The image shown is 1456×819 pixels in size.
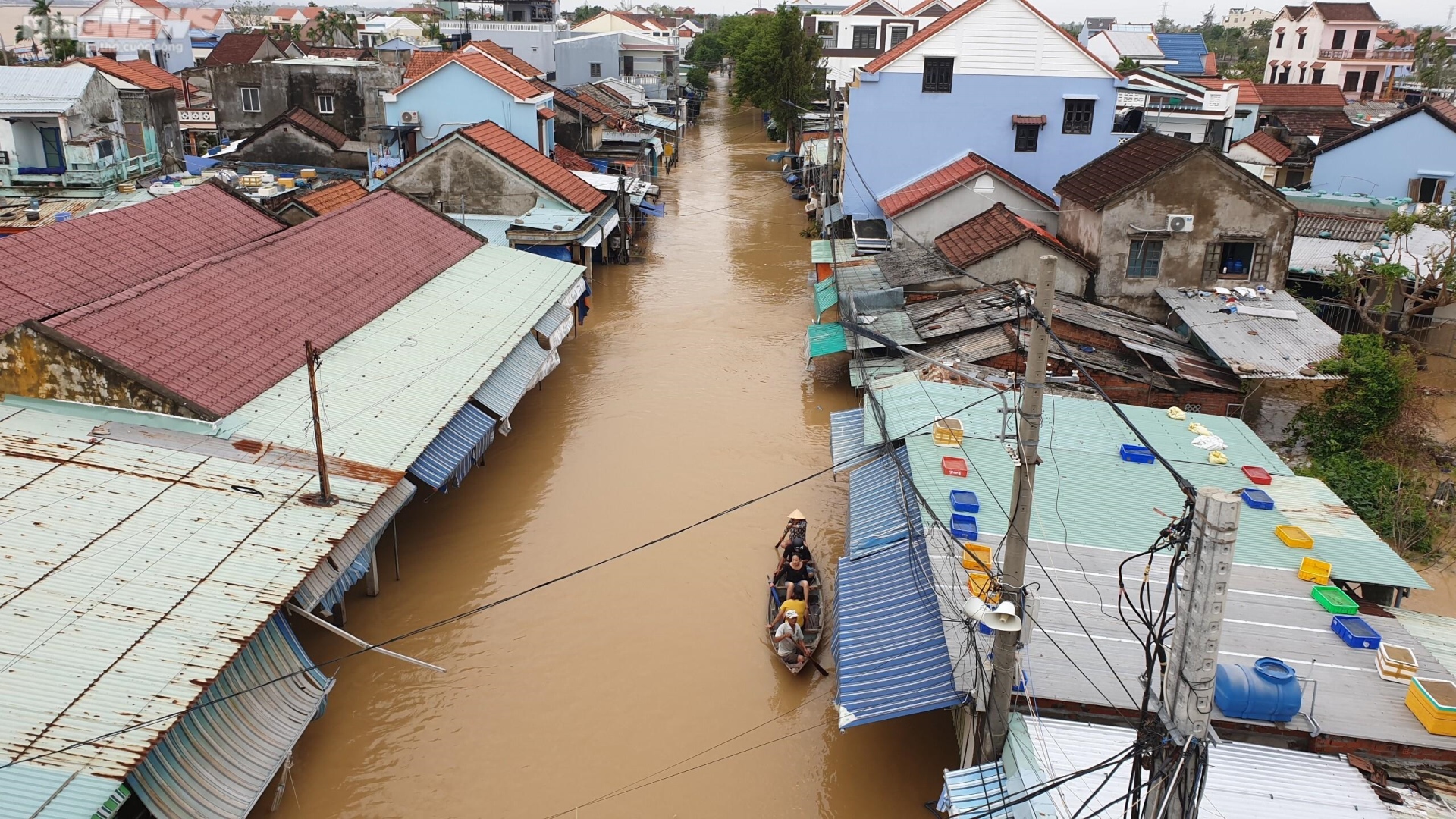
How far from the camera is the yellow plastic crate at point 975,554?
11873mm

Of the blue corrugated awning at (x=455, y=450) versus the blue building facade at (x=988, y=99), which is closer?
the blue corrugated awning at (x=455, y=450)

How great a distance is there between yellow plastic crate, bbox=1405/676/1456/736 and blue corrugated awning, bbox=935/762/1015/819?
4033 mm

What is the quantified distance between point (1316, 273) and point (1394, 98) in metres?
41.2

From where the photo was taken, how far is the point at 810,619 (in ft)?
48.5

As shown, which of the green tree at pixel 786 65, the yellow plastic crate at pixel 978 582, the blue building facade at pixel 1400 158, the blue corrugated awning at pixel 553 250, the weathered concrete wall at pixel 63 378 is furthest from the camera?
the green tree at pixel 786 65

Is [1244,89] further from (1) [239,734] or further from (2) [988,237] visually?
(1) [239,734]

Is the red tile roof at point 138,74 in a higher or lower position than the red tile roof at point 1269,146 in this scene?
higher

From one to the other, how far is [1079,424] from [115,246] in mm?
17072

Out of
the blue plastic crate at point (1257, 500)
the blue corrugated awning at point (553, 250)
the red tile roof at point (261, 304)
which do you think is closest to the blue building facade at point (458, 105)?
the blue corrugated awning at point (553, 250)

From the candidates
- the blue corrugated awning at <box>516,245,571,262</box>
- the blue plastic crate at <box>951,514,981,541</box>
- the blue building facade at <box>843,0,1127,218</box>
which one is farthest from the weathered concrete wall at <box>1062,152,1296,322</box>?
the blue corrugated awning at <box>516,245,571,262</box>

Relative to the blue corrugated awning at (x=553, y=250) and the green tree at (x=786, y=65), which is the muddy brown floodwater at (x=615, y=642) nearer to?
the blue corrugated awning at (x=553, y=250)

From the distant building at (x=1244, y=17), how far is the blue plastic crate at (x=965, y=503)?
431 ft

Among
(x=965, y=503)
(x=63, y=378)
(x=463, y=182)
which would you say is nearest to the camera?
(x=965, y=503)

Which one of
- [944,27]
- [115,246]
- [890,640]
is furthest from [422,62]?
[890,640]
